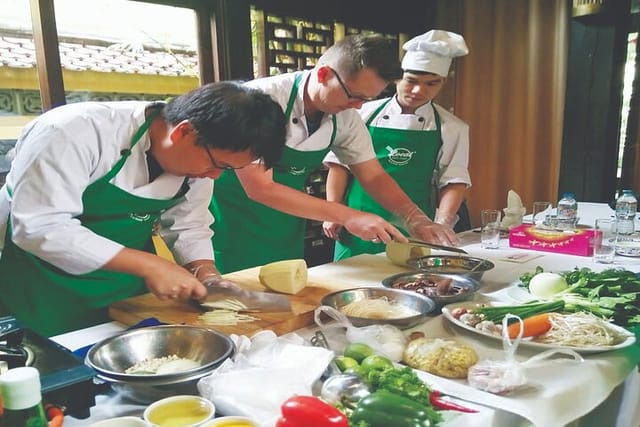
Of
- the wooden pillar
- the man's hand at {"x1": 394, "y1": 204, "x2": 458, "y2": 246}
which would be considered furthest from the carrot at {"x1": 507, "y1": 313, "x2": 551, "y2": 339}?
the wooden pillar

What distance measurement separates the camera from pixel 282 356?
1.02m

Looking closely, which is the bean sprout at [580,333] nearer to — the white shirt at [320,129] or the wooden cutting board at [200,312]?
the wooden cutting board at [200,312]

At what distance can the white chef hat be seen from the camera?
2.36 meters

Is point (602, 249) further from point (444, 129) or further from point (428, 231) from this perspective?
point (444, 129)

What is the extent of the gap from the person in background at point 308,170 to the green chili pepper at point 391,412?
3.29 ft

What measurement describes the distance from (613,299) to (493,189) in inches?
115

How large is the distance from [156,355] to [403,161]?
174 centimetres

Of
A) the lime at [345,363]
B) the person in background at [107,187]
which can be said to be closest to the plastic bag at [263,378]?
the lime at [345,363]

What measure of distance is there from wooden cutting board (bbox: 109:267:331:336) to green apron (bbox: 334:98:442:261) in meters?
1.09

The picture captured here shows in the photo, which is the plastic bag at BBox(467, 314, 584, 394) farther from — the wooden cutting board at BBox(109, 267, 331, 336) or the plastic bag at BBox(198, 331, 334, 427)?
the wooden cutting board at BBox(109, 267, 331, 336)

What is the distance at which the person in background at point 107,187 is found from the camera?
1.24 metres

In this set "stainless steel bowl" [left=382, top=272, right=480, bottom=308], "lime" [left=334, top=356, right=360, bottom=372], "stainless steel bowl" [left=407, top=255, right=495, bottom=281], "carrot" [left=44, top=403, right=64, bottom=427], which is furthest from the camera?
"stainless steel bowl" [left=407, top=255, right=495, bottom=281]

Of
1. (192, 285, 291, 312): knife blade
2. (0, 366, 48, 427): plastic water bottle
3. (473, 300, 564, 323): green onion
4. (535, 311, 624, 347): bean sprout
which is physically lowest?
(535, 311, 624, 347): bean sprout

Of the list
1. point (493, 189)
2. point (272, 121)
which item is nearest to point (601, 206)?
point (493, 189)
